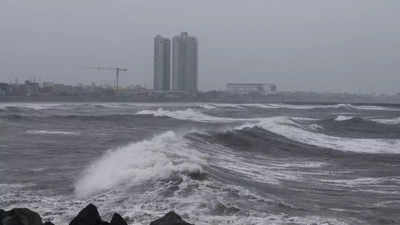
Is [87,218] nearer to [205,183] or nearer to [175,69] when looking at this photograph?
[205,183]

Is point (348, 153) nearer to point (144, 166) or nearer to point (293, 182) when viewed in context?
point (293, 182)

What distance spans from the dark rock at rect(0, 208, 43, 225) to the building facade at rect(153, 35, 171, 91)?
448 feet

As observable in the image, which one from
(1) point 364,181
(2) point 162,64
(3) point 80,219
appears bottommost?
(1) point 364,181

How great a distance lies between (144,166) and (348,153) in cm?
1022

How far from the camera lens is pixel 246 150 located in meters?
20.9

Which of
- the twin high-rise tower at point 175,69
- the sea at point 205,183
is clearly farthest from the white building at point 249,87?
the sea at point 205,183

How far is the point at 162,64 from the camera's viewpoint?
147 m

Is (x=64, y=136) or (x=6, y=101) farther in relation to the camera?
(x=6, y=101)

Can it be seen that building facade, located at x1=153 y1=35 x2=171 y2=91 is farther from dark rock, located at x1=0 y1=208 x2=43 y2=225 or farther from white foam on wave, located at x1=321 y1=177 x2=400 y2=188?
dark rock, located at x1=0 y1=208 x2=43 y2=225

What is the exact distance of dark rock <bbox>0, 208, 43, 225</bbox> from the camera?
6739 millimetres

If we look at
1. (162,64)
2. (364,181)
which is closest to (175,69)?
(162,64)

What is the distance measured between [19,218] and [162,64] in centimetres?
14141

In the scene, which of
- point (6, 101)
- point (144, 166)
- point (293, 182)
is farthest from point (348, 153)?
point (6, 101)

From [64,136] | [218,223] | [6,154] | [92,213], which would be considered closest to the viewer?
[92,213]
